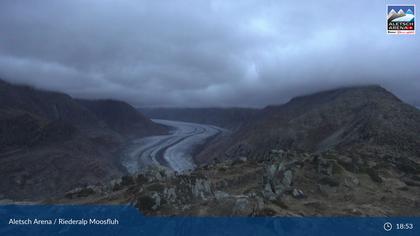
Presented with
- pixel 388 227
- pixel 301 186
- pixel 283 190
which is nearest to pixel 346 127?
pixel 301 186

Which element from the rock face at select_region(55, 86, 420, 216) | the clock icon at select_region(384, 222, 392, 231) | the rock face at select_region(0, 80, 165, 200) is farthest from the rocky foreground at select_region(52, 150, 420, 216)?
the rock face at select_region(0, 80, 165, 200)

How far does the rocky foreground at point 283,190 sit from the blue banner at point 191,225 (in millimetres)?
1897

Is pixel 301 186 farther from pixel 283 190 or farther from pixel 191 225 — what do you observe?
pixel 191 225

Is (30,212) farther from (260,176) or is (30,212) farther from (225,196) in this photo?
(260,176)

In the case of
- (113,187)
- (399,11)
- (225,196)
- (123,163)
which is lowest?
(123,163)

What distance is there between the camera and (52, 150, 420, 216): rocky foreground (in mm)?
37000

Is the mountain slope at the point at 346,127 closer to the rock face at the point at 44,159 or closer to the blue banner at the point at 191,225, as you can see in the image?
the blue banner at the point at 191,225

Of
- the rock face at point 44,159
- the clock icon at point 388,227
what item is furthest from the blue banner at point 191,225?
the rock face at point 44,159

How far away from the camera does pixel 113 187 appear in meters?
59.3

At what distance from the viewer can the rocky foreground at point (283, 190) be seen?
37.0m

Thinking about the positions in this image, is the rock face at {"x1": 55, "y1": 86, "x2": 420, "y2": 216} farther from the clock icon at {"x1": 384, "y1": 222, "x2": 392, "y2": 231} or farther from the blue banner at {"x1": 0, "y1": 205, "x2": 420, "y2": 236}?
the clock icon at {"x1": 384, "y1": 222, "x2": 392, "y2": 231}

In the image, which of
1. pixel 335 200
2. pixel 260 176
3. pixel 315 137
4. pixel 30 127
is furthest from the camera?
pixel 30 127

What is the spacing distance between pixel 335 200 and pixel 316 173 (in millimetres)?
7858

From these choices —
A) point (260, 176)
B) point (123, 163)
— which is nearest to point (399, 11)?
point (260, 176)
